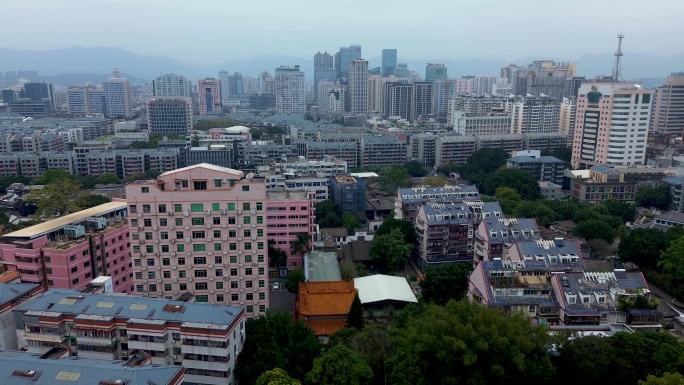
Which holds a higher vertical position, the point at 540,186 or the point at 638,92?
the point at 638,92

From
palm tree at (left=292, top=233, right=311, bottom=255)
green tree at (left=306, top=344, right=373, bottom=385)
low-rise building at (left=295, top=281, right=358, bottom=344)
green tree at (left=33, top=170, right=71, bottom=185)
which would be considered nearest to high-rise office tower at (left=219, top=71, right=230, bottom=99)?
green tree at (left=33, top=170, right=71, bottom=185)

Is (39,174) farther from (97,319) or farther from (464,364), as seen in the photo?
(464,364)

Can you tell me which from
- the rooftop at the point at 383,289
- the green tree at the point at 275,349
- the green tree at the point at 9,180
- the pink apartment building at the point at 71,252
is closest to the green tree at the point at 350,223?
the rooftop at the point at 383,289

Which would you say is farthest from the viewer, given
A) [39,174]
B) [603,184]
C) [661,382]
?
[39,174]

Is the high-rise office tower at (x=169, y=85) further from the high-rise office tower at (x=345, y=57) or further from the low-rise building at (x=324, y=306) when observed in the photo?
the low-rise building at (x=324, y=306)

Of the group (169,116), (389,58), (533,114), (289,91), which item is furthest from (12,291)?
(389,58)

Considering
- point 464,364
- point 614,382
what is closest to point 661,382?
point 614,382

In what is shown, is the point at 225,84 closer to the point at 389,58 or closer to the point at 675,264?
the point at 389,58
